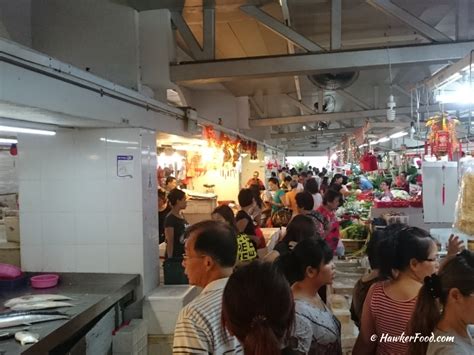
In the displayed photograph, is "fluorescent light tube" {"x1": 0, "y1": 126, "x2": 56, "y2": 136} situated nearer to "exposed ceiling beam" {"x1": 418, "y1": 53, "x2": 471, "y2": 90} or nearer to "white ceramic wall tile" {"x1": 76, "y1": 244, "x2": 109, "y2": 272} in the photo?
"white ceramic wall tile" {"x1": 76, "y1": 244, "x2": 109, "y2": 272}

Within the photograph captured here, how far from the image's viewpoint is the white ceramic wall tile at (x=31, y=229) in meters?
4.30

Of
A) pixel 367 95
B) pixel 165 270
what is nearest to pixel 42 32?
pixel 165 270

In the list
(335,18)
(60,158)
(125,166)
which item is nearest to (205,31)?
(335,18)

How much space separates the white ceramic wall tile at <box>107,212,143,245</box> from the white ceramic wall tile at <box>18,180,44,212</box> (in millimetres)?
728

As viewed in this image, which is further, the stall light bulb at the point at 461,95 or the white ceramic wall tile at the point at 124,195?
the white ceramic wall tile at the point at 124,195

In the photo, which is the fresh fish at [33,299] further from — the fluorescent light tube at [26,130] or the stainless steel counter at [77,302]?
the fluorescent light tube at [26,130]

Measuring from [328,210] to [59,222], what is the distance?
306cm

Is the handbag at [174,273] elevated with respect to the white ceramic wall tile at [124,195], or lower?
lower

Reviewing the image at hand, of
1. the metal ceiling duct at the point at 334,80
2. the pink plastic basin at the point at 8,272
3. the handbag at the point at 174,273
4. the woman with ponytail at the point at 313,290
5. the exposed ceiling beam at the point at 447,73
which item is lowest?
the handbag at the point at 174,273

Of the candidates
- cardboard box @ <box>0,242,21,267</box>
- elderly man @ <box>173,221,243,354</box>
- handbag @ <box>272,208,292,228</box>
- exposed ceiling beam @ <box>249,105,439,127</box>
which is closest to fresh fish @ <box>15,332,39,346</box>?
elderly man @ <box>173,221,243,354</box>

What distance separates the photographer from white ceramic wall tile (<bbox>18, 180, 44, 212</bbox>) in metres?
4.30

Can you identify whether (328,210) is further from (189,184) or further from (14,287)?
(189,184)

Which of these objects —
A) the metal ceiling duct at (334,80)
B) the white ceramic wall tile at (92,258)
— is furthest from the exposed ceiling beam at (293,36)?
the white ceramic wall tile at (92,258)

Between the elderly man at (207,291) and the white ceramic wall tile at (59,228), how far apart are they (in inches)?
96.0
